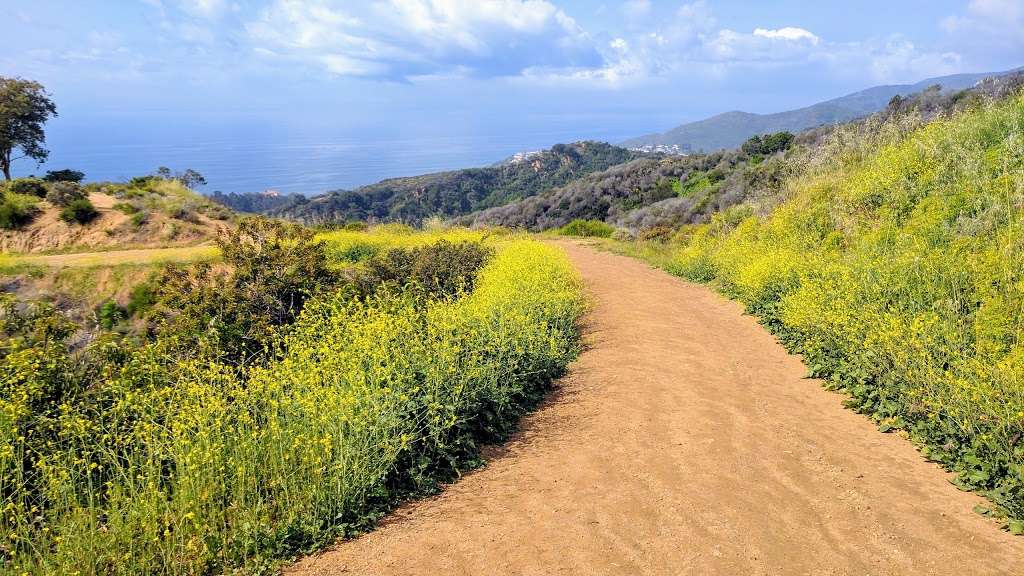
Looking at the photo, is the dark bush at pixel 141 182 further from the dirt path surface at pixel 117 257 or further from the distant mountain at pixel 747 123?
the distant mountain at pixel 747 123

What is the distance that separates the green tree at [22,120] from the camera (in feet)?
82.0

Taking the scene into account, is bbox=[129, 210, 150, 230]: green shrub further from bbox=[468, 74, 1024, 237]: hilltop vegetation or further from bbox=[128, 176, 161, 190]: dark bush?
bbox=[468, 74, 1024, 237]: hilltop vegetation

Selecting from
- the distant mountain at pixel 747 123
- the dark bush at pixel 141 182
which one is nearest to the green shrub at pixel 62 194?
the dark bush at pixel 141 182

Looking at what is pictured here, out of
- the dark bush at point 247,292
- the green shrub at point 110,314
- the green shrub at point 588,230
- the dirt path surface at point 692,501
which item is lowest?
the green shrub at point 588,230

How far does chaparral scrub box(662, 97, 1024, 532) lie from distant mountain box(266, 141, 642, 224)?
150 ft

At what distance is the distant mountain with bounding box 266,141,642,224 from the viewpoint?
201 ft

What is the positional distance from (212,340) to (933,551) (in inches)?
271

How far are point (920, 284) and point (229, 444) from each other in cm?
768

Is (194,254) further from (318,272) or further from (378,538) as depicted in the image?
(378,538)

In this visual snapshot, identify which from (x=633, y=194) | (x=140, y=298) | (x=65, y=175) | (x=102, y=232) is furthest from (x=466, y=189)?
(x=140, y=298)

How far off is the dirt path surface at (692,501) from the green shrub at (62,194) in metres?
20.1

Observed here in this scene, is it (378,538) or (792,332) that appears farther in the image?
(792,332)

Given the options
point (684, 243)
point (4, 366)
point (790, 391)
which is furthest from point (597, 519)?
point (684, 243)

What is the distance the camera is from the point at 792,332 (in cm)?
914
